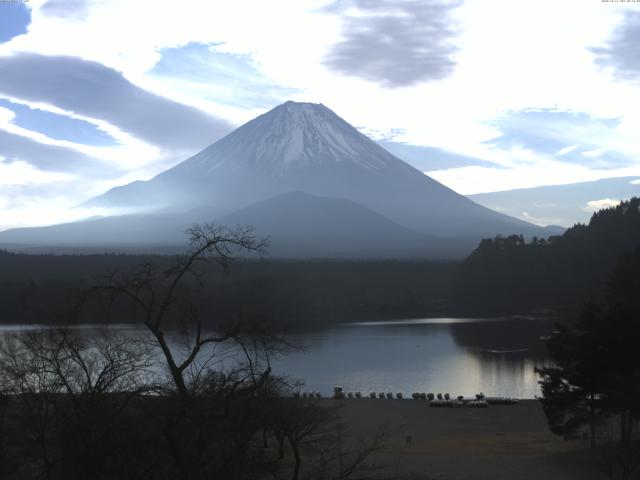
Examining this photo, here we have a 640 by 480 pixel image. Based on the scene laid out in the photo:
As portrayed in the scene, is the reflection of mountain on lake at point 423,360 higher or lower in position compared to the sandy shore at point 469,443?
lower

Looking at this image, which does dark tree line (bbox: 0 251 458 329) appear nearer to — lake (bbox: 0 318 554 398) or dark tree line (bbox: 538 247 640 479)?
lake (bbox: 0 318 554 398)

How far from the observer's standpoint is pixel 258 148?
13138cm

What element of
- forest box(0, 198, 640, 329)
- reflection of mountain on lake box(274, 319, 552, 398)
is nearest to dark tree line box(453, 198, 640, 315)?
forest box(0, 198, 640, 329)

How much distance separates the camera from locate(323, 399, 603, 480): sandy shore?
10.0 m

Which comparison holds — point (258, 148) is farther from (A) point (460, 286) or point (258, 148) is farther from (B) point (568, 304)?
(B) point (568, 304)

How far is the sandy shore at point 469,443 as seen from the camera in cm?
1002

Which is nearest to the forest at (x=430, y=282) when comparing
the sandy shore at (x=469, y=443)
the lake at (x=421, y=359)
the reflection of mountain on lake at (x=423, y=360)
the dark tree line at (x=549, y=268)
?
the dark tree line at (x=549, y=268)

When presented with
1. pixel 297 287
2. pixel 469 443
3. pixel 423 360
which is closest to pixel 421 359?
pixel 423 360

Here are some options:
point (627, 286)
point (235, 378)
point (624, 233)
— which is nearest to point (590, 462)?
point (235, 378)

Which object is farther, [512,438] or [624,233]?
[624,233]

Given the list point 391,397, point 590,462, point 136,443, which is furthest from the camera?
point 391,397

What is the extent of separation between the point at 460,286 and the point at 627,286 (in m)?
25.8

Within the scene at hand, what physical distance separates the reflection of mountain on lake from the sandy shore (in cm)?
290

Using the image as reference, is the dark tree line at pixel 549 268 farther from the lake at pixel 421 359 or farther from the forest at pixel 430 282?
the lake at pixel 421 359
